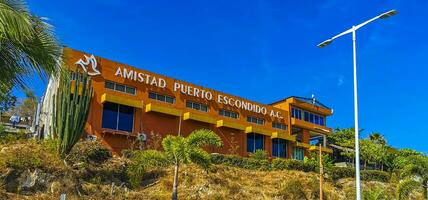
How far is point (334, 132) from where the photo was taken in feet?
200

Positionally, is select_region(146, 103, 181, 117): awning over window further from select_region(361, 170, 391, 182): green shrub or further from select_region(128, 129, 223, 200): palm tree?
select_region(361, 170, 391, 182): green shrub

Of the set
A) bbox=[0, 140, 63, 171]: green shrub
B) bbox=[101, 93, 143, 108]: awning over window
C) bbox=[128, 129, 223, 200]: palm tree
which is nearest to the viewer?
bbox=[128, 129, 223, 200]: palm tree

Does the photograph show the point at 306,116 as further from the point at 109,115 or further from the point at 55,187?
the point at 55,187

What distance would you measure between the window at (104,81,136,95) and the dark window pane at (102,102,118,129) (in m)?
1.35

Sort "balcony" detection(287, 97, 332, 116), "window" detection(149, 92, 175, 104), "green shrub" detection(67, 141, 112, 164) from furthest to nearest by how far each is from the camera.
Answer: "balcony" detection(287, 97, 332, 116)
"window" detection(149, 92, 175, 104)
"green shrub" detection(67, 141, 112, 164)

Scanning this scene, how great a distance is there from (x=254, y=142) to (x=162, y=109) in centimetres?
1146

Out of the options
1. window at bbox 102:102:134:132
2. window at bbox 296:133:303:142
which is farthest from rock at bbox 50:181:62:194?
window at bbox 296:133:303:142

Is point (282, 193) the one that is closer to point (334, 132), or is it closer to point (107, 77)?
point (107, 77)

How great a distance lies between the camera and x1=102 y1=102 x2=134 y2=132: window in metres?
35.6

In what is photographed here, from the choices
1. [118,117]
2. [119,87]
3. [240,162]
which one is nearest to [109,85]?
[119,87]

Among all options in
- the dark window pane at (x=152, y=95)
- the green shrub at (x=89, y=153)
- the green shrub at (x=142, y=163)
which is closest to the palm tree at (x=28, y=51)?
the green shrub at (x=142, y=163)

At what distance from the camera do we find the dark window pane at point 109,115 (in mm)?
35500

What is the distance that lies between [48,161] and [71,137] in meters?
1.90

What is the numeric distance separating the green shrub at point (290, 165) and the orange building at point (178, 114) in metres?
4.58
